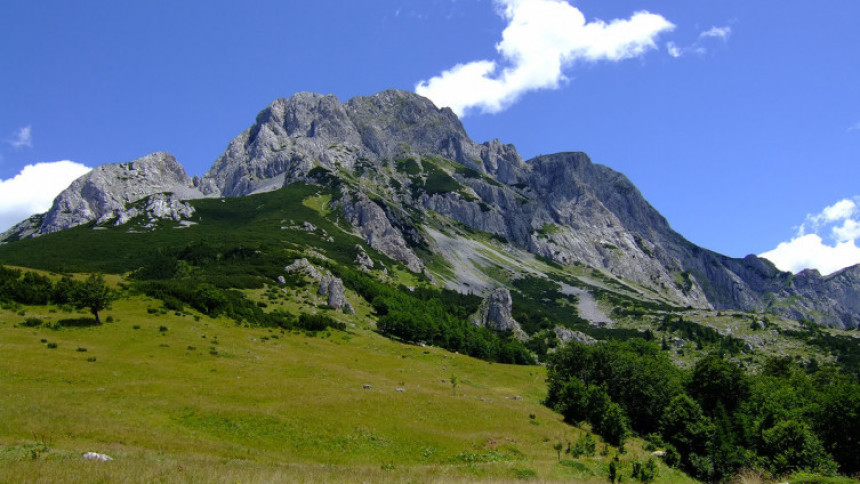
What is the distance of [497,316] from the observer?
164 m

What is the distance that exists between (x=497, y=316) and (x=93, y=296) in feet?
422

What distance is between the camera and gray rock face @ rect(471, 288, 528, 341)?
161m

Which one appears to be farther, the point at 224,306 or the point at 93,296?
Result: the point at 224,306

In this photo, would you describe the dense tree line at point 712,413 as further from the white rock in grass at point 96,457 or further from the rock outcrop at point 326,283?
the rock outcrop at point 326,283

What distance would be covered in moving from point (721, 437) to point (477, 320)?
4886 inches

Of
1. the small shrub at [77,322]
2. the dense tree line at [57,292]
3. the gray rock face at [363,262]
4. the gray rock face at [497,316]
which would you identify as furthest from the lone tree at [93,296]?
the gray rock face at [363,262]

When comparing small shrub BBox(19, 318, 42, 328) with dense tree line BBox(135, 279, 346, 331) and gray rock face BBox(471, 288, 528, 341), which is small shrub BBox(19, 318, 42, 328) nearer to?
dense tree line BBox(135, 279, 346, 331)

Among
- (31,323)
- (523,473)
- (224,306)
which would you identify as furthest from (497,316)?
(523,473)

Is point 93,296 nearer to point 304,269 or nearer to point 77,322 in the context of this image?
point 77,322

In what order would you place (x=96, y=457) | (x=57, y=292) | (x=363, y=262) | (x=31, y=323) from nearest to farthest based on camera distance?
(x=96, y=457)
(x=31, y=323)
(x=57, y=292)
(x=363, y=262)

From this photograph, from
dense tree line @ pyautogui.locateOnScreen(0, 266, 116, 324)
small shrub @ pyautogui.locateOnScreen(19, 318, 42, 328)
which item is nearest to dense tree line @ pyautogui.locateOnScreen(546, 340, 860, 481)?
dense tree line @ pyautogui.locateOnScreen(0, 266, 116, 324)

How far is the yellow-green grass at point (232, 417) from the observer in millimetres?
19641

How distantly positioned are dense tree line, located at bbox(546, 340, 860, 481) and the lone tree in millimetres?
62616

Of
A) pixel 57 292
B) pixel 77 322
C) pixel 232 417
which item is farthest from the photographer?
pixel 57 292
